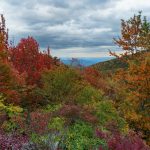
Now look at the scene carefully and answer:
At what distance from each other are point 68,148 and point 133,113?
20788 mm

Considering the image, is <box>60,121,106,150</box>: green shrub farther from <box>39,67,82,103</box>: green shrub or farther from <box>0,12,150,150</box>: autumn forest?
<box>39,67,82,103</box>: green shrub

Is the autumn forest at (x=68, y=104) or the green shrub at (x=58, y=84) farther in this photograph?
the green shrub at (x=58, y=84)

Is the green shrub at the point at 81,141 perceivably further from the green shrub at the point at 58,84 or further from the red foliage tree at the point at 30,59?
the red foliage tree at the point at 30,59

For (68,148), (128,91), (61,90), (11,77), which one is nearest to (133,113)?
(128,91)

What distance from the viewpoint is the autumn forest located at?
1294 cm

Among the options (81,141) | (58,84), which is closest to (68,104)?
(58,84)

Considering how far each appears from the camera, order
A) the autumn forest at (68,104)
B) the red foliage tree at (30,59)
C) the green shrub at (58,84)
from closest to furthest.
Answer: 1. the autumn forest at (68,104)
2. the green shrub at (58,84)
3. the red foliage tree at (30,59)

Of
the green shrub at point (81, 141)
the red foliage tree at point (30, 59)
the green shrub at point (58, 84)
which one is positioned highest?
the red foliage tree at point (30, 59)

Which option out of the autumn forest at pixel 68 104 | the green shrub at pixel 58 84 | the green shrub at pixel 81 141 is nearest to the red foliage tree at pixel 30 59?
the autumn forest at pixel 68 104

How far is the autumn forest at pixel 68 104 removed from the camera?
42.4ft

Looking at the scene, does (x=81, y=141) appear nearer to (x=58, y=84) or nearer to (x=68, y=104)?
Result: (x=68, y=104)

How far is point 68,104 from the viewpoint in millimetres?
24609

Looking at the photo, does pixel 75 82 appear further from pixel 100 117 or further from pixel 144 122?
pixel 100 117

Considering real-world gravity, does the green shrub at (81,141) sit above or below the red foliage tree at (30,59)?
below
